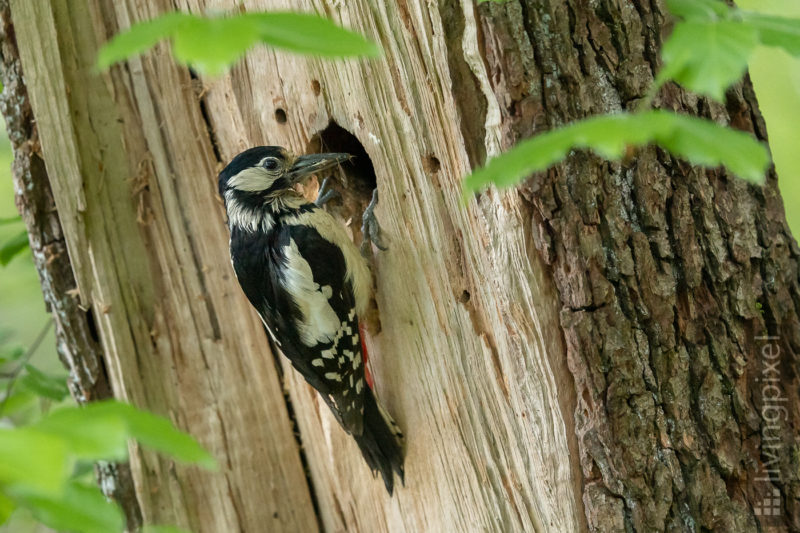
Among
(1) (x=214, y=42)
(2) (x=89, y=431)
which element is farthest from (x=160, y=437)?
(1) (x=214, y=42)

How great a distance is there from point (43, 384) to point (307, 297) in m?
1.08

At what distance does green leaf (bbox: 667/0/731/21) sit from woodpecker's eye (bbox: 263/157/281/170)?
5.79ft

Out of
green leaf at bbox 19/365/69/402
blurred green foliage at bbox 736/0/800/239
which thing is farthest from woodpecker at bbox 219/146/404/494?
blurred green foliage at bbox 736/0/800/239

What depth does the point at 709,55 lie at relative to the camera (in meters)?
0.85

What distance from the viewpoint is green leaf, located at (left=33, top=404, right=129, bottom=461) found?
795 mm

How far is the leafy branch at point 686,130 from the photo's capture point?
0.77 m

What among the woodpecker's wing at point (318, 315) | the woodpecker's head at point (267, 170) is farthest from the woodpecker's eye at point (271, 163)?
the woodpecker's wing at point (318, 315)

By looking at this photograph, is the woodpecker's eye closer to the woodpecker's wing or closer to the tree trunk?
the tree trunk

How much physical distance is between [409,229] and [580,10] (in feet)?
2.70

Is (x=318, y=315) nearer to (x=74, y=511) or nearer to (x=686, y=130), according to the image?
(x=74, y=511)

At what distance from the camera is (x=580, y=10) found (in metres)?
1.94

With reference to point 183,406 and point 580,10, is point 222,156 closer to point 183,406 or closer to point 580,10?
point 183,406

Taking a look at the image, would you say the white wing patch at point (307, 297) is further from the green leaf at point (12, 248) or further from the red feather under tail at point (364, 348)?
the green leaf at point (12, 248)

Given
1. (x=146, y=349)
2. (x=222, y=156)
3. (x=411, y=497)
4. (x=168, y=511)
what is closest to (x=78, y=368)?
(x=146, y=349)
